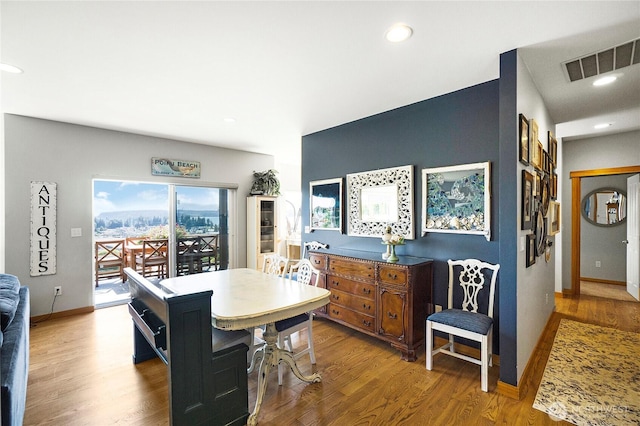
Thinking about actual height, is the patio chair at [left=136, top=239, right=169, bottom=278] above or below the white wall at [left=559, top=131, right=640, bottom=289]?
below

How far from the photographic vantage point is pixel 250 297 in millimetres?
2199

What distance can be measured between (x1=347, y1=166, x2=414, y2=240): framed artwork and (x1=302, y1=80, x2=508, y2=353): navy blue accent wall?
8 cm

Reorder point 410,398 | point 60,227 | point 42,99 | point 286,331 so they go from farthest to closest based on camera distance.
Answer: point 60,227, point 42,99, point 286,331, point 410,398

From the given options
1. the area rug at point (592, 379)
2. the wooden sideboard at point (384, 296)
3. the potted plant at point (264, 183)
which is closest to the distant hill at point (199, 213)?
the potted plant at point (264, 183)

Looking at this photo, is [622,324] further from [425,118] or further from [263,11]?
[263,11]

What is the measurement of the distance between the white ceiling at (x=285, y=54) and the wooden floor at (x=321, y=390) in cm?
264

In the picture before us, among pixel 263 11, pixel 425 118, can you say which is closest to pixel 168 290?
pixel 263 11

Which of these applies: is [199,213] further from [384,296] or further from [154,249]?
[384,296]

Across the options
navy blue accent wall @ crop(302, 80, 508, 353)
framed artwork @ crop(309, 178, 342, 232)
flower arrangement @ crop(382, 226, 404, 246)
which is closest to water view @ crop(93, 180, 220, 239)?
framed artwork @ crop(309, 178, 342, 232)

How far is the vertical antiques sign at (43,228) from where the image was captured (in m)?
3.81

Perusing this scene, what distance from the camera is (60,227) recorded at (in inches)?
157

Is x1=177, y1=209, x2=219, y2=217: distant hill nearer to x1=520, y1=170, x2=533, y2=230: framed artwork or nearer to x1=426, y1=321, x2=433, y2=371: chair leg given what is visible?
x1=426, y1=321, x2=433, y2=371: chair leg

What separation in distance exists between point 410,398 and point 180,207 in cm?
452

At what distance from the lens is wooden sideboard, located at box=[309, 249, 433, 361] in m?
2.82
